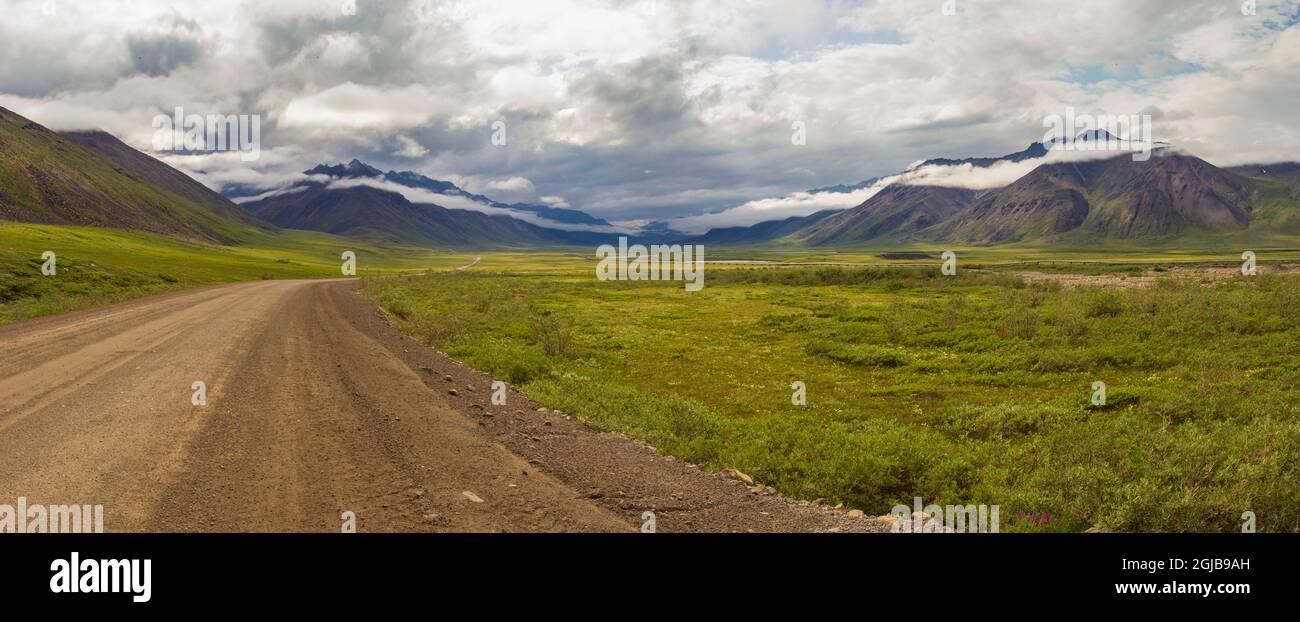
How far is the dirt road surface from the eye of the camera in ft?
28.1

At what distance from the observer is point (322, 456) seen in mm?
10812

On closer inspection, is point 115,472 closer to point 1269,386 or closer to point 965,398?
point 965,398

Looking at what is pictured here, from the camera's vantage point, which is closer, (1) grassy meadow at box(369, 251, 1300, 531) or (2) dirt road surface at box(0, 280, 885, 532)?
(2) dirt road surface at box(0, 280, 885, 532)

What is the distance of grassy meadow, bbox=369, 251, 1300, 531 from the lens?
10188 mm

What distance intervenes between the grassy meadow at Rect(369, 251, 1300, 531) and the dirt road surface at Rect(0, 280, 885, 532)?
1.83 m

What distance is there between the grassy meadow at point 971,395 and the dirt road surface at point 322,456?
1826 millimetres

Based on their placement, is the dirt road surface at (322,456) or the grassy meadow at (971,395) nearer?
the dirt road surface at (322,456)

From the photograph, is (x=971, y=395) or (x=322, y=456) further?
(x=971, y=395)

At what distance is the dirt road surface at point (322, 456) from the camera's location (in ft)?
28.1

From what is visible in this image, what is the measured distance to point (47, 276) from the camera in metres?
44.2

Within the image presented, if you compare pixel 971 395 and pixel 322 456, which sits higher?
pixel 322 456

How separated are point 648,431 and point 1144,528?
893 cm

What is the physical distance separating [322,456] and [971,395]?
1870 cm
